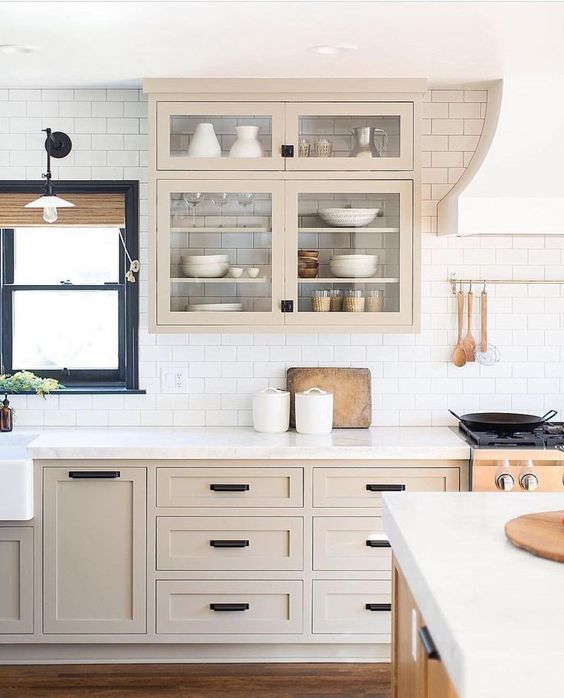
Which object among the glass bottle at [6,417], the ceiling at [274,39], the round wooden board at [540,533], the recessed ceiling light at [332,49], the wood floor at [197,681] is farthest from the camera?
the glass bottle at [6,417]

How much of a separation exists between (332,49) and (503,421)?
6.38 ft

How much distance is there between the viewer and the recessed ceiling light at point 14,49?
3.61 m

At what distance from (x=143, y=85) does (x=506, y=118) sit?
1.66m

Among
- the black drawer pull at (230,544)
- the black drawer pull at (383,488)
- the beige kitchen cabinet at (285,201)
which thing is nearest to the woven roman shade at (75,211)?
the beige kitchen cabinet at (285,201)

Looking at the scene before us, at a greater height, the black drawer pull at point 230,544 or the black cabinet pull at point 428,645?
the black cabinet pull at point 428,645

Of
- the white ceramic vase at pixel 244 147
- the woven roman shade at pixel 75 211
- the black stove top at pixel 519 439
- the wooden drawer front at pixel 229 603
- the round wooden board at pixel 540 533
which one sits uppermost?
the white ceramic vase at pixel 244 147

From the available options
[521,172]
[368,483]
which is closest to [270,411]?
[368,483]

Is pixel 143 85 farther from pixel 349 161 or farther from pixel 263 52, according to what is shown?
pixel 349 161

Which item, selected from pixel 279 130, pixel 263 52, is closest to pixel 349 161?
pixel 279 130

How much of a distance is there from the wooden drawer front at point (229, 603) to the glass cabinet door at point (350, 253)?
1.21 meters

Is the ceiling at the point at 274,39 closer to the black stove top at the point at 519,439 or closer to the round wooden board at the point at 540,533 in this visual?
the black stove top at the point at 519,439

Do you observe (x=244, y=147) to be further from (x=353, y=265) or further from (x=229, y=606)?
(x=229, y=606)

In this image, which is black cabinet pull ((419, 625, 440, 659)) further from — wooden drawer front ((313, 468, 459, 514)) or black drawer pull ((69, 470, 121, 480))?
black drawer pull ((69, 470, 121, 480))

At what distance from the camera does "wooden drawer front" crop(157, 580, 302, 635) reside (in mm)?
3965
